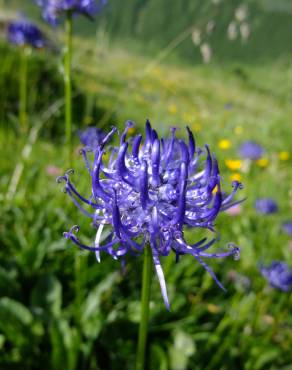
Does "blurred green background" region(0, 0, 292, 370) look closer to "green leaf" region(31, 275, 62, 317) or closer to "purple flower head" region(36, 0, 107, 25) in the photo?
"green leaf" region(31, 275, 62, 317)

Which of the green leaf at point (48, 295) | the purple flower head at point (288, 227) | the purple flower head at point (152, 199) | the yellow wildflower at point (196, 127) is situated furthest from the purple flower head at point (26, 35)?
the yellow wildflower at point (196, 127)

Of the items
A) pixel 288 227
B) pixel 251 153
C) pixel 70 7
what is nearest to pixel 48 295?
pixel 70 7

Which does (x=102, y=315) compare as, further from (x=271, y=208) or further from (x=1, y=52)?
(x=1, y=52)

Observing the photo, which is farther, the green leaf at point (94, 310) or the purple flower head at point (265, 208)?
the purple flower head at point (265, 208)

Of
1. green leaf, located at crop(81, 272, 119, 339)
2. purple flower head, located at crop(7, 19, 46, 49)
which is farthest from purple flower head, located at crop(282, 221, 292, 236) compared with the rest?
purple flower head, located at crop(7, 19, 46, 49)

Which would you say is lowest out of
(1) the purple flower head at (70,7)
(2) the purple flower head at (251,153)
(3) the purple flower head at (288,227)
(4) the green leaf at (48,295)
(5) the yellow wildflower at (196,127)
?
(4) the green leaf at (48,295)

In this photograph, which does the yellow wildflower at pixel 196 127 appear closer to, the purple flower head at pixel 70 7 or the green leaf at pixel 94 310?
the purple flower head at pixel 70 7

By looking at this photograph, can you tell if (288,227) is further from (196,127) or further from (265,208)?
(196,127)

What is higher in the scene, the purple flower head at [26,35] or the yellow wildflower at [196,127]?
the yellow wildflower at [196,127]
